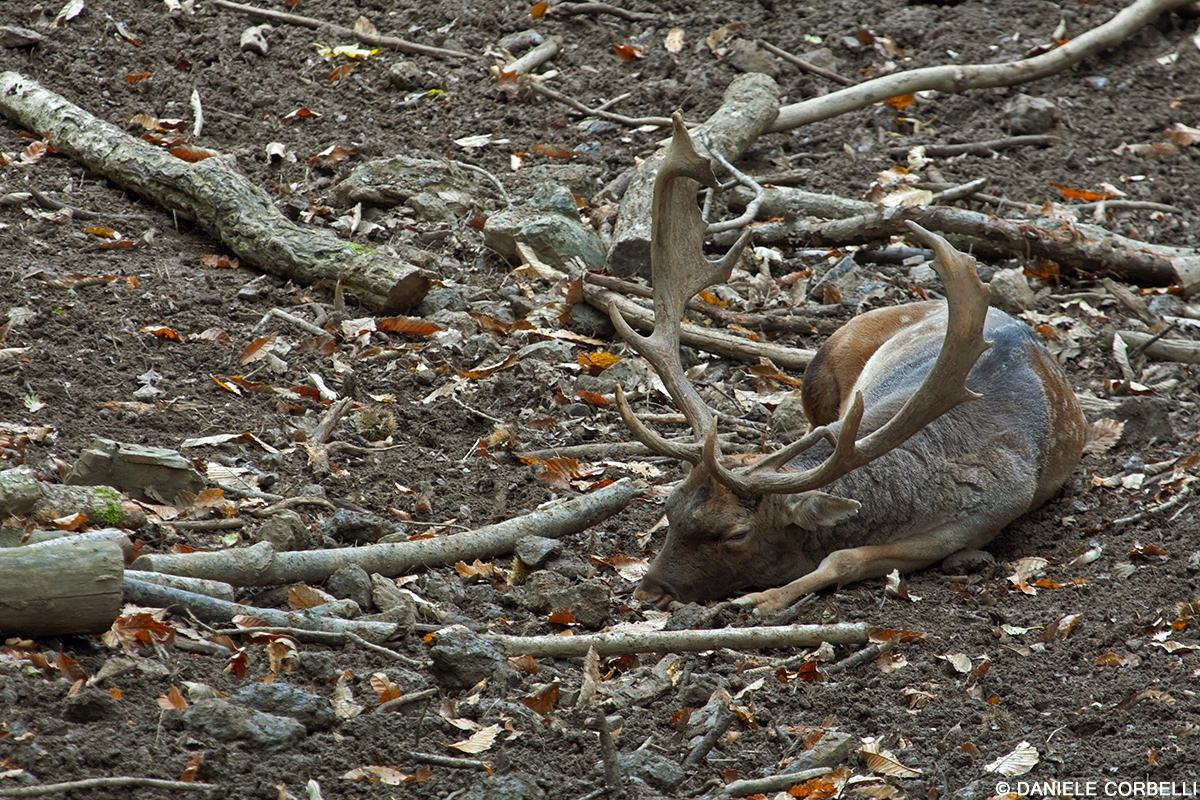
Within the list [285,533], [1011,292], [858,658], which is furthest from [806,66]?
[285,533]

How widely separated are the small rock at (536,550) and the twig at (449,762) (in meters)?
1.73

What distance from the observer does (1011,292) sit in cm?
833

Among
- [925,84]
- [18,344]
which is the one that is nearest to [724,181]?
[925,84]

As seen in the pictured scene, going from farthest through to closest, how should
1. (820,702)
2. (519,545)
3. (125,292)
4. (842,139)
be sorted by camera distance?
(842,139) < (125,292) < (519,545) < (820,702)

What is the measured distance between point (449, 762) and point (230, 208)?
201 inches

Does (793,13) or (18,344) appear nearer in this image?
(18,344)

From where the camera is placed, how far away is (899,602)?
539cm

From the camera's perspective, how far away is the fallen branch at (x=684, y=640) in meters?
4.46

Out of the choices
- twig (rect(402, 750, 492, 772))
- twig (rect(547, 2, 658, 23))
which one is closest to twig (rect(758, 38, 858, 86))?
twig (rect(547, 2, 658, 23))

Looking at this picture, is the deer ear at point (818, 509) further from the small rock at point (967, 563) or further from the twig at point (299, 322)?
the twig at point (299, 322)

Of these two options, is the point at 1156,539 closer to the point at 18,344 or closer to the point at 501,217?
the point at 501,217

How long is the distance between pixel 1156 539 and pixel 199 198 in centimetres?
608

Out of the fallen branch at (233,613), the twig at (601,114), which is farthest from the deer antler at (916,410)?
the twig at (601,114)

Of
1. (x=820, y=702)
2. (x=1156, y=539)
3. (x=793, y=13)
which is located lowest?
(x=1156, y=539)
